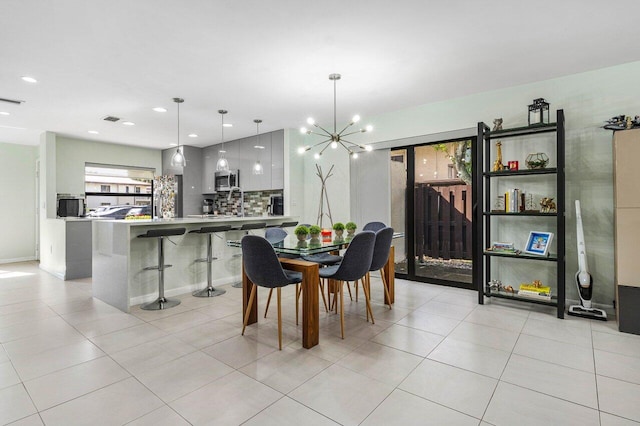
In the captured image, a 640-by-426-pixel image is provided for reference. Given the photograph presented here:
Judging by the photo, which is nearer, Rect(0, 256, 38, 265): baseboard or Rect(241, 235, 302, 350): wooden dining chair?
Rect(241, 235, 302, 350): wooden dining chair

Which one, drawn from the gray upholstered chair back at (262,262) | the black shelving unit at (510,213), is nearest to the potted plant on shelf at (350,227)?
the gray upholstered chair back at (262,262)

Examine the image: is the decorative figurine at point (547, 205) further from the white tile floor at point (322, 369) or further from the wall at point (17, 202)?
the wall at point (17, 202)

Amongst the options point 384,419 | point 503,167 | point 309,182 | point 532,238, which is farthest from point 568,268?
point 309,182

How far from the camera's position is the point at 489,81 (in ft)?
12.1

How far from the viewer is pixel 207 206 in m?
7.32

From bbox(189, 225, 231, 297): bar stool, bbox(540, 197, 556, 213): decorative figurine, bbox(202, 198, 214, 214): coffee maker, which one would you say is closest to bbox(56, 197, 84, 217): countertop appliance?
bbox(202, 198, 214, 214): coffee maker

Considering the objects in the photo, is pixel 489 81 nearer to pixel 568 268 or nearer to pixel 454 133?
pixel 454 133

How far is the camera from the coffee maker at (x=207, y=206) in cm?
727

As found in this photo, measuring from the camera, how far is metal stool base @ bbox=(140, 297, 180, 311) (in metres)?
3.63

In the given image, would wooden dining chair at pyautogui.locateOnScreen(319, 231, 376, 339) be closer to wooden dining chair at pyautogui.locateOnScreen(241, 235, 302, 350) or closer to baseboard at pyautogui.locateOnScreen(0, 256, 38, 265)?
wooden dining chair at pyautogui.locateOnScreen(241, 235, 302, 350)

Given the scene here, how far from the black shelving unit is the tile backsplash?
349 centimetres

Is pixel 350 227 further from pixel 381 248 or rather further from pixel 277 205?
pixel 277 205

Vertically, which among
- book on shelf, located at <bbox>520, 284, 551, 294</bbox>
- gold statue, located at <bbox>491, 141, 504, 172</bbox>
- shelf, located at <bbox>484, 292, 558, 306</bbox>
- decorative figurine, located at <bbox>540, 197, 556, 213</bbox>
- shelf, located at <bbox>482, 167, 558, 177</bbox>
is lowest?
shelf, located at <bbox>484, 292, 558, 306</bbox>

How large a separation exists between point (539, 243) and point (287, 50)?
3.25 m
